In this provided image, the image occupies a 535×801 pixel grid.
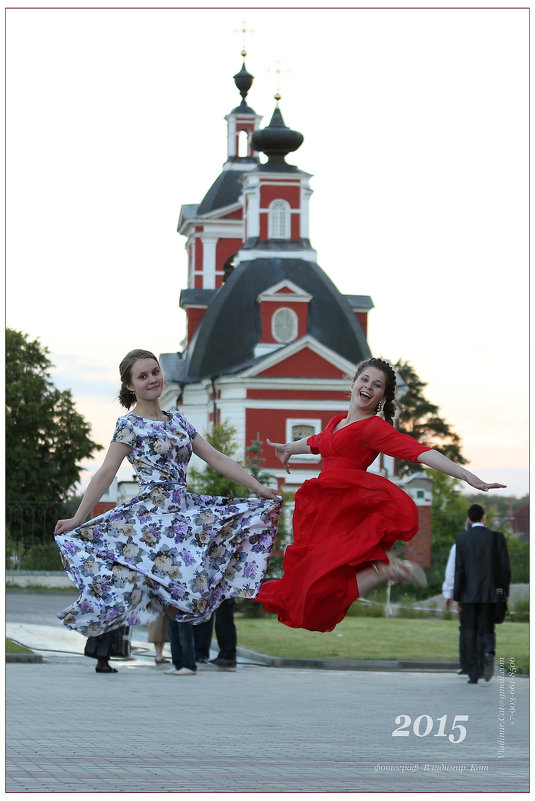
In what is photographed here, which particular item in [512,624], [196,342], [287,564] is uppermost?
[196,342]

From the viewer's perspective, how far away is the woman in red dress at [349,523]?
365 inches

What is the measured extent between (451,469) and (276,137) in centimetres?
5944

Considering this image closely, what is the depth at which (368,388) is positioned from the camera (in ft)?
31.1

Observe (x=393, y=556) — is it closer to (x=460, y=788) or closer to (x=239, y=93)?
(x=460, y=788)

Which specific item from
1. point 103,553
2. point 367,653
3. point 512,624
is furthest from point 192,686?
point 512,624

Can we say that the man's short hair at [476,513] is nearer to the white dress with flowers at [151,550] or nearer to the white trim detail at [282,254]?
the white dress with flowers at [151,550]

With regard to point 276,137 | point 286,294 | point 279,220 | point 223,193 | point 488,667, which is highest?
point 223,193

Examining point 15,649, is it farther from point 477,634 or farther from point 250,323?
point 250,323

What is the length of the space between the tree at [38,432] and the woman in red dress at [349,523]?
204 ft

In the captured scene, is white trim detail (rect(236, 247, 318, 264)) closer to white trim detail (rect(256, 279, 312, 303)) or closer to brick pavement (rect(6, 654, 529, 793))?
white trim detail (rect(256, 279, 312, 303))

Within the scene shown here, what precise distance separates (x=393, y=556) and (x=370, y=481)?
0.47m

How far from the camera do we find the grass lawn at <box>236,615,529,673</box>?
24938mm

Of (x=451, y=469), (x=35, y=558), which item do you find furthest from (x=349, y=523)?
(x=35, y=558)

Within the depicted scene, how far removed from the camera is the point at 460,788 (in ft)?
34.7
